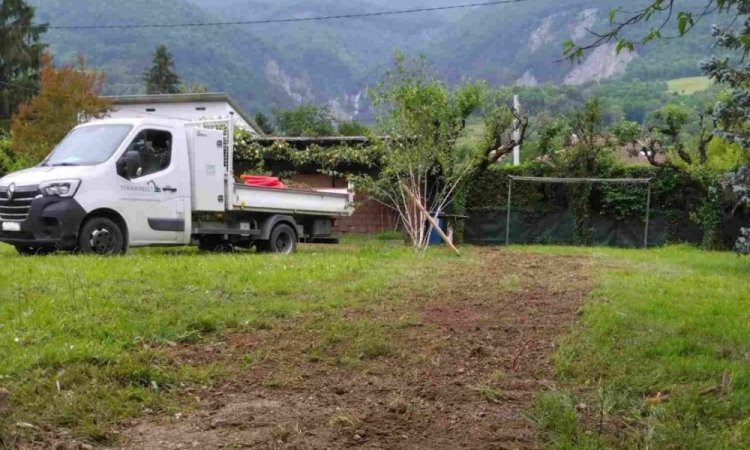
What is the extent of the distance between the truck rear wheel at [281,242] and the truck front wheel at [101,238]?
3497 millimetres

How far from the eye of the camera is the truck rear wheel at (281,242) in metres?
15.3

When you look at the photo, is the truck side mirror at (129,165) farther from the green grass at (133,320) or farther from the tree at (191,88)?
the tree at (191,88)

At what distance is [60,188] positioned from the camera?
1161cm

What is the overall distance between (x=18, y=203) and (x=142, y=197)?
1921mm

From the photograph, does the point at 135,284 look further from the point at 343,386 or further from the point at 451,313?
the point at 343,386

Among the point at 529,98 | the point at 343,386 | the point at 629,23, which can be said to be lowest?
the point at 343,386

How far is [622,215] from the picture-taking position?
73.3ft

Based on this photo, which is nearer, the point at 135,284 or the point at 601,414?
the point at 601,414

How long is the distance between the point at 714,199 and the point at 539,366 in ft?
56.9

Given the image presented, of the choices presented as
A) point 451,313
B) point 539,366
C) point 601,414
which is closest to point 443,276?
point 451,313

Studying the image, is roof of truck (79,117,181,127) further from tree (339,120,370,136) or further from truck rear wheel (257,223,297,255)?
tree (339,120,370,136)

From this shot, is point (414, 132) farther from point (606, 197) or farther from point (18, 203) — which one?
point (18, 203)

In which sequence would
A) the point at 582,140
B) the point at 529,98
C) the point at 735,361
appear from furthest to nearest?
the point at 529,98 → the point at 582,140 → the point at 735,361

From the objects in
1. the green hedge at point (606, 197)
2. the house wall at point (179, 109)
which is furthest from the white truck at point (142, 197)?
the house wall at point (179, 109)
